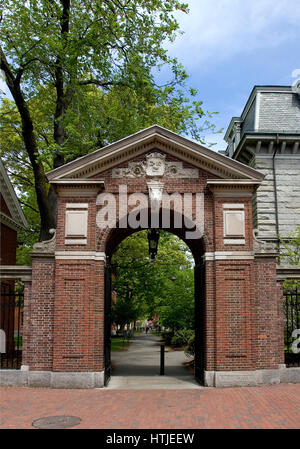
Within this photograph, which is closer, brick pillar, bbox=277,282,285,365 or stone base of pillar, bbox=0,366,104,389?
stone base of pillar, bbox=0,366,104,389

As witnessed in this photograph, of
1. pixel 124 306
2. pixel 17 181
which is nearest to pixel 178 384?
pixel 17 181

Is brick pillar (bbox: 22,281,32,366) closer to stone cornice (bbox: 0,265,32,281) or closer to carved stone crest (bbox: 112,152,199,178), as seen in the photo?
stone cornice (bbox: 0,265,32,281)

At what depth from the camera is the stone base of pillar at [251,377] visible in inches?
466

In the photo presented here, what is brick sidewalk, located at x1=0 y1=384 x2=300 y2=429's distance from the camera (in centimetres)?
811

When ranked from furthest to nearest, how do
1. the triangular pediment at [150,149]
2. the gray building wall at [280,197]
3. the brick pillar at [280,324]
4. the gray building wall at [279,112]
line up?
the gray building wall at [279,112] → the gray building wall at [280,197] → the triangular pediment at [150,149] → the brick pillar at [280,324]

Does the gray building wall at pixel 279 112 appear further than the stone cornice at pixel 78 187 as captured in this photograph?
Yes

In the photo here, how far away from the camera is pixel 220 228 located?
1252 centimetres

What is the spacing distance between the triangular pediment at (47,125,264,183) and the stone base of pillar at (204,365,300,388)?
5.02 meters

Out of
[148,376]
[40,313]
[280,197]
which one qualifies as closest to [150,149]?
[40,313]

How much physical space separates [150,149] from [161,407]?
6608 mm

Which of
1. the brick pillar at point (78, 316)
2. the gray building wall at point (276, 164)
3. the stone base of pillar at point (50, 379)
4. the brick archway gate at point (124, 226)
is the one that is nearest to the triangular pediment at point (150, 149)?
the brick archway gate at point (124, 226)

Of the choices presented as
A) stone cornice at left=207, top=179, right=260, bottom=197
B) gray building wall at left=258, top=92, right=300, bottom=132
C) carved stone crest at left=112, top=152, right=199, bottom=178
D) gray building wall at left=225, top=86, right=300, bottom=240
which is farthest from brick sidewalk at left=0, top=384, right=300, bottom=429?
gray building wall at left=258, top=92, right=300, bottom=132

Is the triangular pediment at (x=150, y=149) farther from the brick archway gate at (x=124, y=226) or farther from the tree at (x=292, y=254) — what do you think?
the tree at (x=292, y=254)

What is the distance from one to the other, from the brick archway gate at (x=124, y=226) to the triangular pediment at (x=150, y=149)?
27 millimetres
